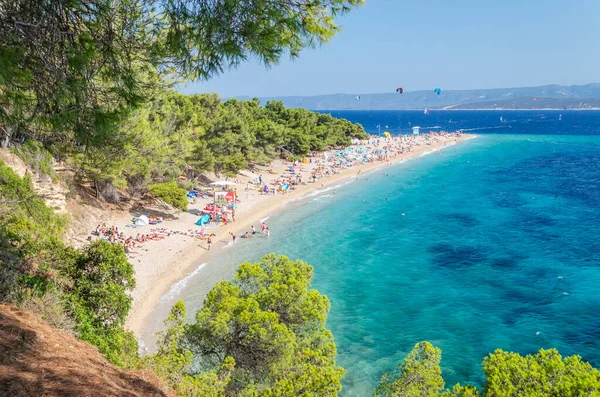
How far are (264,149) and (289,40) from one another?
46.0 m

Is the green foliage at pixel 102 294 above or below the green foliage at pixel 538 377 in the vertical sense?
above

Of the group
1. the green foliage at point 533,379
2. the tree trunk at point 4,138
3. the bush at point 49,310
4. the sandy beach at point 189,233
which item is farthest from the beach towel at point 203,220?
the green foliage at point 533,379

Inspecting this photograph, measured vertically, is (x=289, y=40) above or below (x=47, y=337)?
above

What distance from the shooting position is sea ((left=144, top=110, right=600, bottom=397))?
1711cm

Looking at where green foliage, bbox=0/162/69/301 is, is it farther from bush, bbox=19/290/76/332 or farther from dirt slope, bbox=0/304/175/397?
dirt slope, bbox=0/304/175/397

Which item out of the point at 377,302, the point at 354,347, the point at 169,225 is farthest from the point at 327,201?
the point at 354,347

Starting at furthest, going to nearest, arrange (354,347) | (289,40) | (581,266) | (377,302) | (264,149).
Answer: (264,149) < (581,266) < (377,302) < (354,347) < (289,40)

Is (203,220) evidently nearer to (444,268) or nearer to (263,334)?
(444,268)

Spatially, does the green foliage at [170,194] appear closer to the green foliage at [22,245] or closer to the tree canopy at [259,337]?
the green foliage at [22,245]

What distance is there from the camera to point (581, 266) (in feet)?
81.3

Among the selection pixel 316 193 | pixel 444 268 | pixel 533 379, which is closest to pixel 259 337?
pixel 533 379

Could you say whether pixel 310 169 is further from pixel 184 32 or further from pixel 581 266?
pixel 184 32

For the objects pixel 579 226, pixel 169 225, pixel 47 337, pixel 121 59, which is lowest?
pixel 579 226

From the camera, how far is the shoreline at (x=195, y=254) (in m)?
18.1
